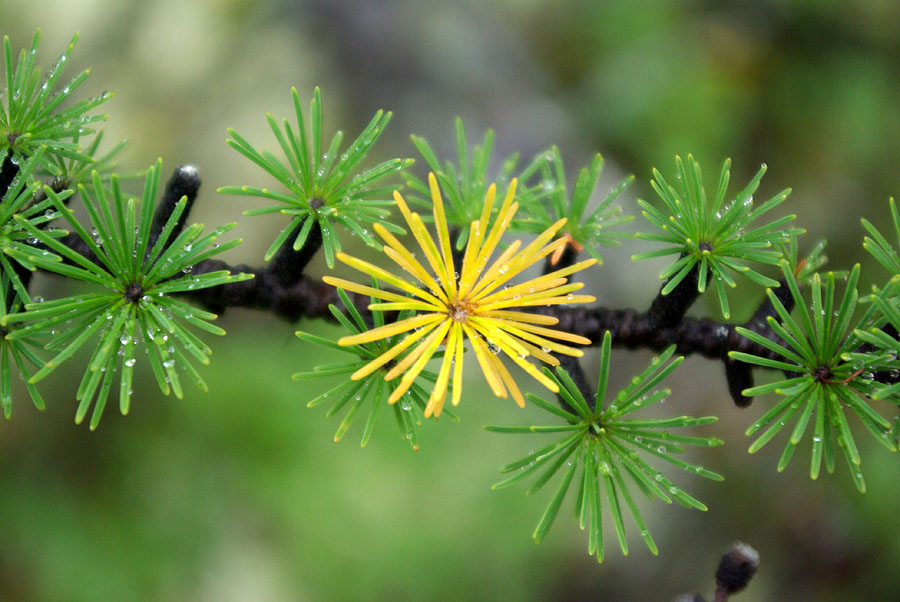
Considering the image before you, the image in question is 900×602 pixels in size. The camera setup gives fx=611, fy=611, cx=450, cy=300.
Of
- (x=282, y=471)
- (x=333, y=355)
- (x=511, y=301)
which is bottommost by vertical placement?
(x=511, y=301)

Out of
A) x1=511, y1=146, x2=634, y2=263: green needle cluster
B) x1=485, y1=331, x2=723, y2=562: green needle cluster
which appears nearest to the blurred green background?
x1=511, y1=146, x2=634, y2=263: green needle cluster

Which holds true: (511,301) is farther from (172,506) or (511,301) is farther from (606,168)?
(606,168)

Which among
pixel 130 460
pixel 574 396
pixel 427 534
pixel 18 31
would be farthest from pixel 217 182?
pixel 574 396

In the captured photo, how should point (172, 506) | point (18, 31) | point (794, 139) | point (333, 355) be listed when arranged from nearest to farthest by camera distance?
point (172, 506) < point (333, 355) < point (18, 31) < point (794, 139)

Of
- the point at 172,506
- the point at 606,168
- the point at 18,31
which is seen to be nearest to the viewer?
the point at 172,506

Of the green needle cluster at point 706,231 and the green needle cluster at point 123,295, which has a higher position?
the green needle cluster at point 706,231

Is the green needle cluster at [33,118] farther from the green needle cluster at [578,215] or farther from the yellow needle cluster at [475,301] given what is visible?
the green needle cluster at [578,215]

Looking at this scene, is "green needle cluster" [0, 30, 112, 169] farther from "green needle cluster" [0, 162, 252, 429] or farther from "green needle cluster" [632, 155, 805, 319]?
"green needle cluster" [632, 155, 805, 319]

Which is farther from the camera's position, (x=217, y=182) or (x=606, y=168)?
(x=606, y=168)

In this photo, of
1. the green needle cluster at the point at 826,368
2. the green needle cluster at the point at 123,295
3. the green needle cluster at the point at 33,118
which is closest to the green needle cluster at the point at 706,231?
the green needle cluster at the point at 826,368
